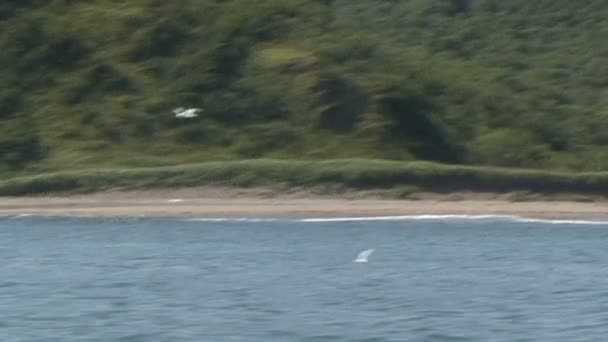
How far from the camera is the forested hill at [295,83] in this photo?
119 feet

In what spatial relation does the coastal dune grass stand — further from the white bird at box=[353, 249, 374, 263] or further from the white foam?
the white bird at box=[353, 249, 374, 263]

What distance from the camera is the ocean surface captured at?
18.8 m

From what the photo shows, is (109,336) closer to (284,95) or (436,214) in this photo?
(436,214)

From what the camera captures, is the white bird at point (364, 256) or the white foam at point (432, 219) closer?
the white bird at point (364, 256)

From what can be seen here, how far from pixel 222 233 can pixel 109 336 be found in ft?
37.9

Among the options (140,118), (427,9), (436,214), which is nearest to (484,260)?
(436,214)

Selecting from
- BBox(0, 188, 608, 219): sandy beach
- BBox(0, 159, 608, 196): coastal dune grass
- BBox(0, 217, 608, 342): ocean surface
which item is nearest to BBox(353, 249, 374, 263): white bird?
BBox(0, 217, 608, 342): ocean surface

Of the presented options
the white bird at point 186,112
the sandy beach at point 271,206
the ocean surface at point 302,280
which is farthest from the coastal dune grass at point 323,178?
the white bird at point 186,112

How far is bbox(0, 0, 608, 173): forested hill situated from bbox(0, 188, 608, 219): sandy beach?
285cm

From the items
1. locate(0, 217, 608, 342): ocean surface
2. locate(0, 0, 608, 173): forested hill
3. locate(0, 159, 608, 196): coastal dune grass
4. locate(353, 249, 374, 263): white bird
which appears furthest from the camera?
locate(0, 0, 608, 173): forested hill

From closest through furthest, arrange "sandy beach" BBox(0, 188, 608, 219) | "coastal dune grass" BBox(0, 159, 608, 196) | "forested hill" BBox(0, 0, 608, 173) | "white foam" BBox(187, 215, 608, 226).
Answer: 1. "white foam" BBox(187, 215, 608, 226)
2. "sandy beach" BBox(0, 188, 608, 219)
3. "coastal dune grass" BBox(0, 159, 608, 196)
4. "forested hill" BBox(0, 0, 608, 173)

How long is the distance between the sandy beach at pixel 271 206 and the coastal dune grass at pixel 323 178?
1.09 ft

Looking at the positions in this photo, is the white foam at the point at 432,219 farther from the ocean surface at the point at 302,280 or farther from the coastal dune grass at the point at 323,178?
the coastal dune grass at the point at 323,178

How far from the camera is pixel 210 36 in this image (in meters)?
38.8
